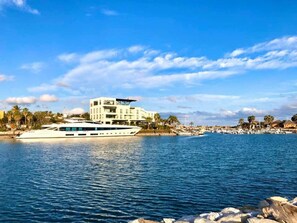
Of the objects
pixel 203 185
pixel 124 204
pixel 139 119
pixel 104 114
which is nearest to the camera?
pixel 124 204

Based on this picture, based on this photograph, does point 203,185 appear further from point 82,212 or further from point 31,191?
point 31,191

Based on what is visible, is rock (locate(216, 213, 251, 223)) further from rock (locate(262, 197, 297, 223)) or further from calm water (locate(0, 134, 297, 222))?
calm water (locate(0, 134, 297, 222))

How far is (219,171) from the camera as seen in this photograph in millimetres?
42594

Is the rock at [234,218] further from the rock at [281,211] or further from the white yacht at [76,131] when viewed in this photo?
the white yacht at [76,131]

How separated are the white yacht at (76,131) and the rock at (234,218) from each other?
127 meters

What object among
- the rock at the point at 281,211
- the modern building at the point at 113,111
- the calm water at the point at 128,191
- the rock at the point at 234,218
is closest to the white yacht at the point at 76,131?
the modern building at the point at 113,111

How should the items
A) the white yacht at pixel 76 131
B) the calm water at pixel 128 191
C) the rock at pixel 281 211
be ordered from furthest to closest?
the white yacht at pixel 76 131 < the calm water at pixel 128 191 < the rock at pixel 281 211

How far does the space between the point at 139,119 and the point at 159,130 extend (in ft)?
46.9

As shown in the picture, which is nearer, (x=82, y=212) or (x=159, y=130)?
(x=82, y=212)

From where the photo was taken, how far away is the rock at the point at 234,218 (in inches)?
579

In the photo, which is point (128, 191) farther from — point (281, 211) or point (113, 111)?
point (113, 111)

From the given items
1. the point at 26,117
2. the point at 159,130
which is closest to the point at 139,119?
the point at 159,130

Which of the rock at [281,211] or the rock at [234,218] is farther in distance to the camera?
the rock at [234,218]

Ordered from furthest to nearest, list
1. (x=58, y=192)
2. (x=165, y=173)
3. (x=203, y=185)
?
(x=165, y=173), (x=203, y=185), (x=58, y=192)
